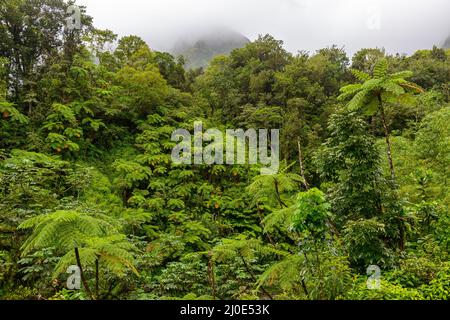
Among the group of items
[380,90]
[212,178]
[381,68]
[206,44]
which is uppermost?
[206,44]

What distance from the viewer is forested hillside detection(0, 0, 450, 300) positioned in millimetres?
4613

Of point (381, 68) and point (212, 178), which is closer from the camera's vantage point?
point (381, 68)

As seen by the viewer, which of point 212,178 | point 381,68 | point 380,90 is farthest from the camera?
point 212,178

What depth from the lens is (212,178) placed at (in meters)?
13.7

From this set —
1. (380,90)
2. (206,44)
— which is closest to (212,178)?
(380,90)

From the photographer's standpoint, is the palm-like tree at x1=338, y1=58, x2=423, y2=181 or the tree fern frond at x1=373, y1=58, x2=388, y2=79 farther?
the tree fern frond at x1=373, y1=58, x2=388, y2=79

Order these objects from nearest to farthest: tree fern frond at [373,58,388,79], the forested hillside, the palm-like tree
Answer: the forested hillside < the palm-like tree < tree fern frond at [373,58,388,79]

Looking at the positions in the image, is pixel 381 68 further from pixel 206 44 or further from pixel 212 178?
pixel 206 44

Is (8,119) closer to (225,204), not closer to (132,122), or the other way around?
(132,122)

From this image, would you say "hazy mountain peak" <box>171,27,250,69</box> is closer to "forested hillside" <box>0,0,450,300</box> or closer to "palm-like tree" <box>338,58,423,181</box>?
"forested hillside" <box>0,0,450,300</box>

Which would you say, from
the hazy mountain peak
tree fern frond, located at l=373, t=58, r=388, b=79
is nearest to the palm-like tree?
tree fern frond, located at l=373, t=58, r=388, b=79

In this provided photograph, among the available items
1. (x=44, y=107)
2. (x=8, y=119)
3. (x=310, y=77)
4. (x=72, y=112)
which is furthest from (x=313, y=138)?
(x=8, y=119)

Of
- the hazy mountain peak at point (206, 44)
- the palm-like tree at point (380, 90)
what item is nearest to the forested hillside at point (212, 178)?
the palm-like tree at point (380, 90)

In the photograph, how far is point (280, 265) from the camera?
174 inches
